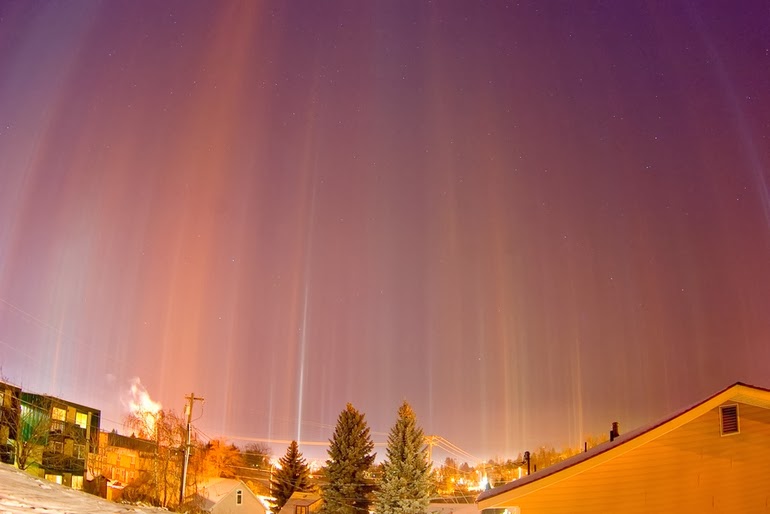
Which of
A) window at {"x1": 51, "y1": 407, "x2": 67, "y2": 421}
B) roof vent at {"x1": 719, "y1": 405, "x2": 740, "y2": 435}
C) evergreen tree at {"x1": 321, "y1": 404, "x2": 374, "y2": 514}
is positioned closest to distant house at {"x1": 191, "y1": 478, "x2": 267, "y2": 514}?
window at {"x1": 51, "y1": 407, "x2": 67, "y2": 421}

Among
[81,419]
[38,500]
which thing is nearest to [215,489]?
[81,419]

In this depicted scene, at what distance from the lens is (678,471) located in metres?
19.9

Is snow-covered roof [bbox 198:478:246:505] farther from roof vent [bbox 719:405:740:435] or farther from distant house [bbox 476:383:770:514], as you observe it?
roof vent [bbox 719:405:740:435]

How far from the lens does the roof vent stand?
19859mm

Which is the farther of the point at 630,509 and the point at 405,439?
the point at 405,439

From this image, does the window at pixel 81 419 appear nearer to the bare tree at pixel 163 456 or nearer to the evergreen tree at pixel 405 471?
the bare tree at pixel 163 456

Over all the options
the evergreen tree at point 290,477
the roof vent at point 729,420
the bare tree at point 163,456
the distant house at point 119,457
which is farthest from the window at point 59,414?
the roof vent at point 729,420

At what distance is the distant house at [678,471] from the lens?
19625 millimetres

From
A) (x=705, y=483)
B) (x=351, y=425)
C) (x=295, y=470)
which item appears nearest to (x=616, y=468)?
(x=705, y=483)

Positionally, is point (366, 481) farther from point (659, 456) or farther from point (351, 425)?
point (659, 456)

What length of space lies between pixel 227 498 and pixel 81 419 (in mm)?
16462

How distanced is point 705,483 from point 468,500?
56.5 metres

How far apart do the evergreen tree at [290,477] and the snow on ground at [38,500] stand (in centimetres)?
6739

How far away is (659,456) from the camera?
19.9 m
